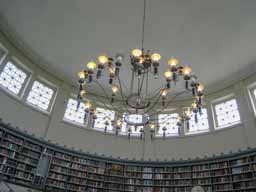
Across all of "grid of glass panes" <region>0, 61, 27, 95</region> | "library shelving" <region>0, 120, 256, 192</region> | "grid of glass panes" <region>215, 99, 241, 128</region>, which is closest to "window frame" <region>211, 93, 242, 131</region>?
"grid of glass panes" <region>215, 99, 241, 128</region>

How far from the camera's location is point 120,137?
911 centimetres

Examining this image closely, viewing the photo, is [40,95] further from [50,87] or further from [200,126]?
[200,126]

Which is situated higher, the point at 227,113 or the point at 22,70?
the point at 22,70

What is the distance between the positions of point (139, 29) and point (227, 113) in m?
4.68

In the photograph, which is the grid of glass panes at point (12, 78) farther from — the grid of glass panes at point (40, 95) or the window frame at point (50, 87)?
the grid of glass panes at point (40, 95)

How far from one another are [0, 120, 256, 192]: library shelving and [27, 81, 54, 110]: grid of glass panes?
1.50 meters

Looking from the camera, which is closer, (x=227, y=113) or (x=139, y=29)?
(x=139, y=29)

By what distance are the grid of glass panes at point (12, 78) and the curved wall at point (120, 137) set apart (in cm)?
36

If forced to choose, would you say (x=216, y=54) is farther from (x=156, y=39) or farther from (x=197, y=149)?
(x=197, y=149)

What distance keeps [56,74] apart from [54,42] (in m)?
1.75

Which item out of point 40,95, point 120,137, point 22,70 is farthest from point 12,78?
point 120,137

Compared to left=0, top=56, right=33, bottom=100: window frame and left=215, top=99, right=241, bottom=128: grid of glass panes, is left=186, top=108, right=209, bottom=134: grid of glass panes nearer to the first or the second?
left=215, top=99, right=241, bottom=128: grid of glass panes

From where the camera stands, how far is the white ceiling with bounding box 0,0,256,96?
6.23 metres

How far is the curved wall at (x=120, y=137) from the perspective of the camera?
7512mm
